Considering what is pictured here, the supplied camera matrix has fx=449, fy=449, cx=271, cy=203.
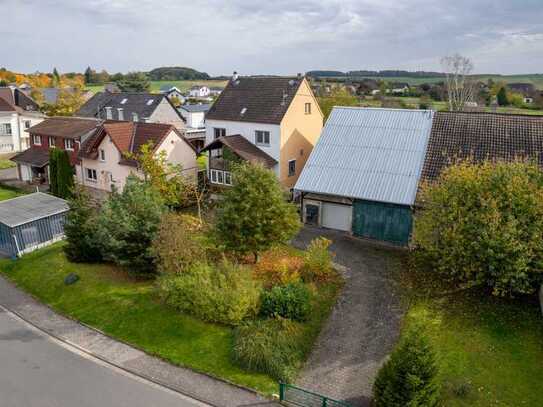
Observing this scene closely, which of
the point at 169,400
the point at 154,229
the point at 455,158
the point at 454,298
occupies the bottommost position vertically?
the point at 169,400

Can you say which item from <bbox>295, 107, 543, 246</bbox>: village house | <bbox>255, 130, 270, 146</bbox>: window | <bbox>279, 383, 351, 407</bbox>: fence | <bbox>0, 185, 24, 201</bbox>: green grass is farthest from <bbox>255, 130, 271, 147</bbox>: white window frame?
<bbox>279, 383, 351, 407</bbox>: fence

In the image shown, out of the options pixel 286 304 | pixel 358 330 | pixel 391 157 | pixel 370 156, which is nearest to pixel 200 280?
pixel 286 304

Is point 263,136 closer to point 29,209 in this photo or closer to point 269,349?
point 29,209

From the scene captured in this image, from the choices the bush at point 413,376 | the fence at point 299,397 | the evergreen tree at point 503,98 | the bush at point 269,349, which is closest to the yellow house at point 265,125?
the bush at point 269,349

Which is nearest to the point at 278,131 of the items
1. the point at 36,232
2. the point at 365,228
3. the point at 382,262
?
the point at 365,228

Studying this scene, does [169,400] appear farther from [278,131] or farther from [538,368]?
[278,131]
